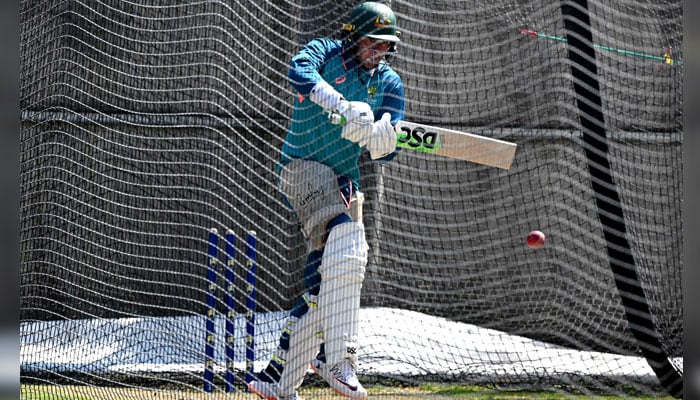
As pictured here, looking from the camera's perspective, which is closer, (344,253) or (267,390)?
(344,253)

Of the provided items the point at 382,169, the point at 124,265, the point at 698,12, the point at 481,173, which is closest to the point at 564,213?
the point at 481,173

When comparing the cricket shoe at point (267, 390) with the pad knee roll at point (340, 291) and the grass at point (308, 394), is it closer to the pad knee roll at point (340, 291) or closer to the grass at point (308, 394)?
the pad knee roll at point (340, 291)

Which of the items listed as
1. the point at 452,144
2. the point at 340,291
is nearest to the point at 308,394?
the point at 340,291

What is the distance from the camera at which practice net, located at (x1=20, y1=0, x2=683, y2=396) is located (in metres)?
6.27

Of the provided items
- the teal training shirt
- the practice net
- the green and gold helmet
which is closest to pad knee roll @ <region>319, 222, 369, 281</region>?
the teal training shirt

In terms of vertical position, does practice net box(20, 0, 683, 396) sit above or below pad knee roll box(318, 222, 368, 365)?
above

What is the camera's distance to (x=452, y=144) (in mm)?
4703

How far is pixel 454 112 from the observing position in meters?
6.73

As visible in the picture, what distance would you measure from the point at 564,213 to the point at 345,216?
8.27 feet

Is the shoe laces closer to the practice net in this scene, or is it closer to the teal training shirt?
the teal training shirt

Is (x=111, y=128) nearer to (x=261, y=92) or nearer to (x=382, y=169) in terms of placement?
(x=261, y=92)

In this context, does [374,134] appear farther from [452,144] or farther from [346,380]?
[346,380]

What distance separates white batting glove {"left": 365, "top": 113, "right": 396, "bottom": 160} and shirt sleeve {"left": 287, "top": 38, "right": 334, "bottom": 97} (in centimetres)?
34

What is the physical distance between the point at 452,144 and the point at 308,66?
2.60 ft
